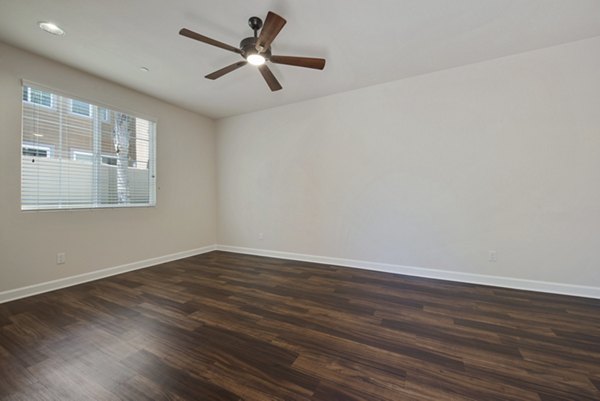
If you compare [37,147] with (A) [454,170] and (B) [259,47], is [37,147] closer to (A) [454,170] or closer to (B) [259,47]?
(B) [259,47]

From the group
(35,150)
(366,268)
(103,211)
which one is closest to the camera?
(35,150)

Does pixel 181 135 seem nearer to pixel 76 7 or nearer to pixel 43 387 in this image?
pixel 76 7

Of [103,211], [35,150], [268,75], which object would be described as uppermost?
[268,75]

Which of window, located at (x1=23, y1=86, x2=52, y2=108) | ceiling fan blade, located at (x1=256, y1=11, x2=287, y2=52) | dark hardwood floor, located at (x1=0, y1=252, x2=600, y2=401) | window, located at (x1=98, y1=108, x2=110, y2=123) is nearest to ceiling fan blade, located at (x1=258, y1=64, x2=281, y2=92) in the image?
ceiling fan blade, located at (x1=256, y1=11, x2=287, y2=52)

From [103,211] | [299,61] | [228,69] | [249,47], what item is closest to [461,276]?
[299,61]

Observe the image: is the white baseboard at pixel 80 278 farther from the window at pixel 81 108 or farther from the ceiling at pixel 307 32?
the ceiling at pixel 307 32

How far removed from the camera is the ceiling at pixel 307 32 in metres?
2.02

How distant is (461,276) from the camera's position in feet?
9.73

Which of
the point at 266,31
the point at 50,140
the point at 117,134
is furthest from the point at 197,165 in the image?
the point at 266,31

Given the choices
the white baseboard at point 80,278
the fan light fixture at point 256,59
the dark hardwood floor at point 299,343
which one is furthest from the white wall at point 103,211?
the fan light fixture at point 256,59

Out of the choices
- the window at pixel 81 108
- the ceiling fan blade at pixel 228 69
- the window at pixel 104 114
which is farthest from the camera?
the window at pixel 104 114

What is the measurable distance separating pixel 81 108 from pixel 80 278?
220cm

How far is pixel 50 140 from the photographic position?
2758mm

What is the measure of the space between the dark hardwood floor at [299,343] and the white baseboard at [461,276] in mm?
134
